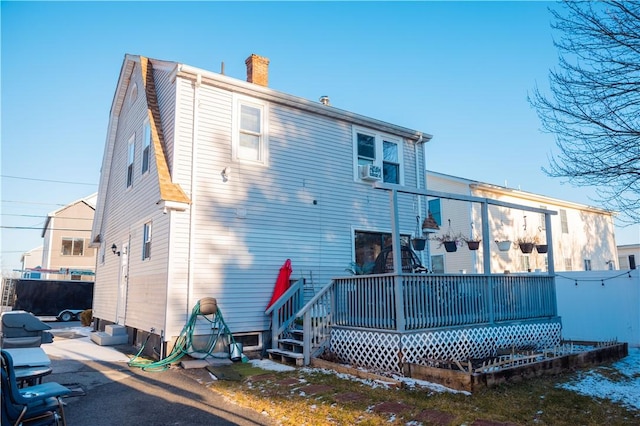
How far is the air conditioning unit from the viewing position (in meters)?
12.8

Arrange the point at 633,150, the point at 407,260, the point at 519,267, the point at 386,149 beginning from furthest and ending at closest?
the point at 519,267 → the point at 386,149 → the point at 407,260 → the point at 633,150

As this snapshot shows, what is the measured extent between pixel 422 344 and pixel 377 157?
6.55 metres

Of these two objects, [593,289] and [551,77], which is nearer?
[551,77]

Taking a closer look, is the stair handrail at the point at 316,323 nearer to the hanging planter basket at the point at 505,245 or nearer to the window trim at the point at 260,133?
the window trim at the point at 260,133

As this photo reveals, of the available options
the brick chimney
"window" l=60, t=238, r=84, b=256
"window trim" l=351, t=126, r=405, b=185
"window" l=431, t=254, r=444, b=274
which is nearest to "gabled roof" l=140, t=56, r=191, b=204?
the brick chimney

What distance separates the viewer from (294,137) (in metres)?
11.9

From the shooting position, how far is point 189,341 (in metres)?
9.34

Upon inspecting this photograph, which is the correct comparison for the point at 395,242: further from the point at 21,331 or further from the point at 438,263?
the point at 438,263

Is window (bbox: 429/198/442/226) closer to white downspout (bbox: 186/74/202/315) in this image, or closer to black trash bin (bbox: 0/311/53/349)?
white downspout (bbox: 186/74/202/315)

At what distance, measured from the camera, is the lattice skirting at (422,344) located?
26.3 feet

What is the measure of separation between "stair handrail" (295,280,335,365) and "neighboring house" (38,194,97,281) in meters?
29.7

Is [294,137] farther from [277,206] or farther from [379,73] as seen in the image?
[379,73]

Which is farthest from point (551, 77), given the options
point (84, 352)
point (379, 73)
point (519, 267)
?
point (519, 267)

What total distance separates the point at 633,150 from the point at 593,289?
5.76 metres
